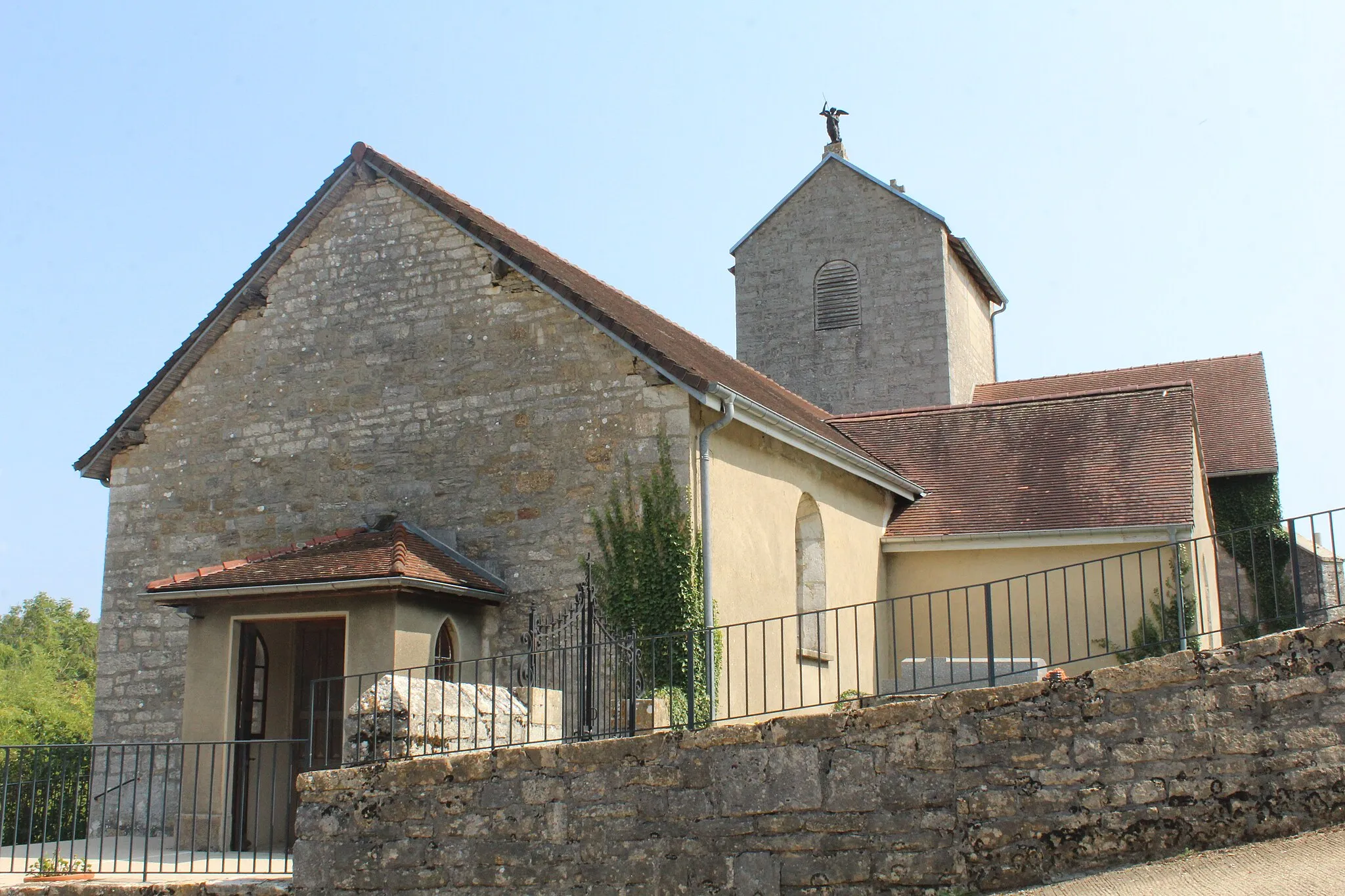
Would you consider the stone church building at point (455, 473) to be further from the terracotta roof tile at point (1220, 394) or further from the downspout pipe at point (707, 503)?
the terracotta roof tile at point (1220, 394)

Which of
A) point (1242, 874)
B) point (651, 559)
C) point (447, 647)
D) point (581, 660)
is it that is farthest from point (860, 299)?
point (1242, 874)

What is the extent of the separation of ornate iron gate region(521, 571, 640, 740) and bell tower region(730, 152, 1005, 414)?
15.1 metres

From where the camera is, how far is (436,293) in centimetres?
1450

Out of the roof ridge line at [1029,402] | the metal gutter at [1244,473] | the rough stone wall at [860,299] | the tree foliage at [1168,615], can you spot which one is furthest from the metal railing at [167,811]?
the rough stone wall at [860,299]

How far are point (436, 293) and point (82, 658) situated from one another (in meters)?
54.0

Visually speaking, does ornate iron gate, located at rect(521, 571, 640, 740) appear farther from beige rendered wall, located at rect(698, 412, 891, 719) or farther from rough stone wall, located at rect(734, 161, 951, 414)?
rough stone wall, located at rect(734, 161, 951, 414)

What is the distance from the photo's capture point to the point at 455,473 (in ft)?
45.8

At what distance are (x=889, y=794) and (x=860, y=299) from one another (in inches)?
817

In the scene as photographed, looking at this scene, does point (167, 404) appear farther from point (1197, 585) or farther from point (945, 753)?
point (1197, 585)

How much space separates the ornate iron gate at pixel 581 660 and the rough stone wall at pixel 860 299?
49.6 ft

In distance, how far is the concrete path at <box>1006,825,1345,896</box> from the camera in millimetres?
6328

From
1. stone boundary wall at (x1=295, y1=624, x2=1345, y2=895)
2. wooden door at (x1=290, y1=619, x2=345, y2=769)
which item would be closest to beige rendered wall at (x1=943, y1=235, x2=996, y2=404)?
wooden door at (x1=290, y1=619, x2=345, y2=769)

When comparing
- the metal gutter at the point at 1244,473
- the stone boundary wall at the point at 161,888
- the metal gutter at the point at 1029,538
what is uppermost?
the metal gutter at the point at 1244,473

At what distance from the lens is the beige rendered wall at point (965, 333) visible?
→ 2695 centimetres
